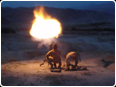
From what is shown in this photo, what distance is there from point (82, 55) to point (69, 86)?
7.49 metres

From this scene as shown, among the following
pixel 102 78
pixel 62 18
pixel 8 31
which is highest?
pixel 62 18

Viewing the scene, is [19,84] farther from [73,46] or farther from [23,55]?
[73,46]

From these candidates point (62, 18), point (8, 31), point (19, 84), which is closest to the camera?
point (19, 84)

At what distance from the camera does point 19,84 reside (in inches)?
229

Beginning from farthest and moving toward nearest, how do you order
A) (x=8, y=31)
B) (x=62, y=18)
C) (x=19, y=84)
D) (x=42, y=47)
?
(x=62, y=18)
(x=8, y=31)
(x=42, y=47)
(x=19, y=84)

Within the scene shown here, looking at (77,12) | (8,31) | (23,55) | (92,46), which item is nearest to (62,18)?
(77,12)

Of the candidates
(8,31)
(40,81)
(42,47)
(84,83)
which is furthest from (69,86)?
(8,31)

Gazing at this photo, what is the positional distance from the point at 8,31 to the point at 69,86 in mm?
23858

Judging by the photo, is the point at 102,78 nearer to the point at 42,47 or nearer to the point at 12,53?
the point at 12,53

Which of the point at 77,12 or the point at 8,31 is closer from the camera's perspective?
the point at 8,31

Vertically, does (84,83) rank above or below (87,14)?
below

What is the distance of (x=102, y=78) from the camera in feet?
22.7

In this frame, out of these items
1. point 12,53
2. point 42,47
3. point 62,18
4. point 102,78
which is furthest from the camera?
point 62,18

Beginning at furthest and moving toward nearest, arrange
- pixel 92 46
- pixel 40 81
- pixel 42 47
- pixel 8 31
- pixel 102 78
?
pixel 8 31, pixel 92 46, pixel 42 47, pixel 102 78, pixel 40 81
